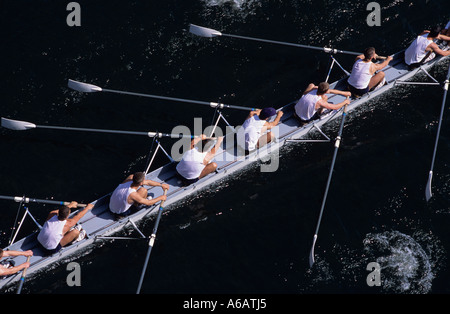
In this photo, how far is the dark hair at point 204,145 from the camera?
26.3 meters

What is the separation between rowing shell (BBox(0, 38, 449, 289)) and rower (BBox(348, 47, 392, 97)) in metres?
0.32

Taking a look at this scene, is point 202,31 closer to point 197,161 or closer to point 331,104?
point 331,104

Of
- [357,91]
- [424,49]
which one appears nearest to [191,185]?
[357,91]

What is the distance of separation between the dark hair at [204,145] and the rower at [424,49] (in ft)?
30.4

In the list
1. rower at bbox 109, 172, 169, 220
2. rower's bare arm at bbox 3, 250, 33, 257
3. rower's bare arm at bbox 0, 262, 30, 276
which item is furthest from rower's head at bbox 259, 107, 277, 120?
rower's bare arm at bbox 0, 262, 30, 276

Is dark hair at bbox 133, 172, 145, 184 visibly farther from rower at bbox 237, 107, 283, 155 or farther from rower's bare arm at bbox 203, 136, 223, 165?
rower at bbox 237, 107, 283, 155

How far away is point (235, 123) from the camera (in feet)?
95.2

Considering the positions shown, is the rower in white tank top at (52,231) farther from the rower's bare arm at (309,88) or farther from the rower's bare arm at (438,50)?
the rower's bare arm at (438,50)

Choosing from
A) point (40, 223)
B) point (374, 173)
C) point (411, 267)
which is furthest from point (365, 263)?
point (40, 223)

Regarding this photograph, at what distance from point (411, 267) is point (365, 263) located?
5.34 ft

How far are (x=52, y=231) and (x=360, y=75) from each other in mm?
13131

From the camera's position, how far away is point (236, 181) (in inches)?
1091
